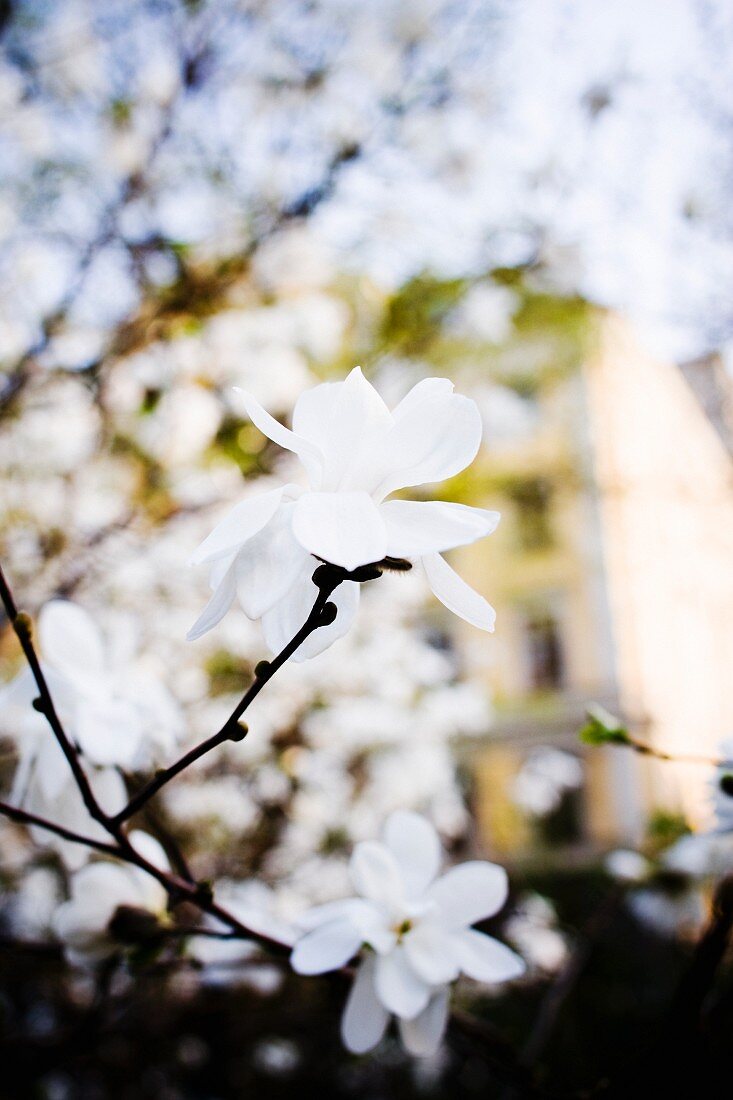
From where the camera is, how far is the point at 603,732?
64 centimetres

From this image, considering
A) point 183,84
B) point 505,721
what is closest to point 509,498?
point 183,84

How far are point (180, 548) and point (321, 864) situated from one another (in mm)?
1301

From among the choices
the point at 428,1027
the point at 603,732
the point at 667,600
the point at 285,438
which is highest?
the point at 285,438

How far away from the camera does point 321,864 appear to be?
2820 mm

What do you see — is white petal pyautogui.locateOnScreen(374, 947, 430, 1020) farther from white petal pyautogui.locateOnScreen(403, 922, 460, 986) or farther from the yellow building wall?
the yellow building wall

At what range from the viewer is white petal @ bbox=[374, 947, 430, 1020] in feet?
1.68

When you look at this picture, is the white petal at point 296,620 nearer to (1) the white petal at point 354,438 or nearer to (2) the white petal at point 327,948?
(1) the white petal at point 354,438

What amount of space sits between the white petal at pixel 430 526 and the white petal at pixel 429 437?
2 cm

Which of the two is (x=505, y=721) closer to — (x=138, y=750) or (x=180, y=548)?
(x=180, y=548)

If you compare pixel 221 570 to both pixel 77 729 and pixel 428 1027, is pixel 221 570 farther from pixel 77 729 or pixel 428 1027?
pixel 428 1027

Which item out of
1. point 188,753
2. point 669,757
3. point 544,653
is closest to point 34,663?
point 188,753

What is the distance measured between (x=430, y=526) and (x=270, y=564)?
7cm

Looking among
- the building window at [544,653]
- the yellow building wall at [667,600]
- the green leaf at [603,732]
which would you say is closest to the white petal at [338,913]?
→ the green leaf at [603,732]

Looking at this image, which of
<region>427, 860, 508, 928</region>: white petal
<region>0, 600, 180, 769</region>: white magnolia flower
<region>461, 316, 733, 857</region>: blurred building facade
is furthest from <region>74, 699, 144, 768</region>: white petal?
<region>461, 316, 733, 857</region>: blurred building facade
